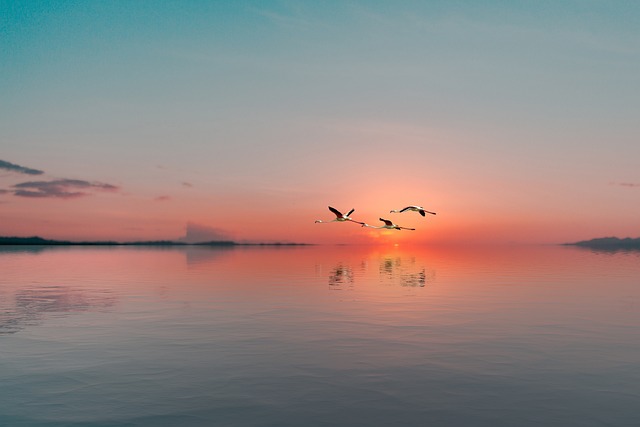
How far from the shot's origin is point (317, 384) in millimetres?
26719

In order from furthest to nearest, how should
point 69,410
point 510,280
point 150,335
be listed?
point 510,280 < point 150,335 < point 69,410

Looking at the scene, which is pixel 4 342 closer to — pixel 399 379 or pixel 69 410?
pixel 69 410

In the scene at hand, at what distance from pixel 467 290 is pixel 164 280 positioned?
155ft

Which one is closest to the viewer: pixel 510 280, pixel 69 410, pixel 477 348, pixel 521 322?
pixel 69 410

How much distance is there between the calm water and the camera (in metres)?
22.8

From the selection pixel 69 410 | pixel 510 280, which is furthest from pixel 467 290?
pixel 69 410

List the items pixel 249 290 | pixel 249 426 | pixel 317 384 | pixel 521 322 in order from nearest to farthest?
1. pixel 249 426
2. pixel 317 384
3. pixel 521 322
4. pixel 249 290

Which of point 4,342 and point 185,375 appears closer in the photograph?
point 185,375

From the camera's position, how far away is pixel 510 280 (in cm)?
8638

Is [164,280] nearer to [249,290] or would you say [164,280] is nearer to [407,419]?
[249,290]

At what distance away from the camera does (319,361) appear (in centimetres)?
3134

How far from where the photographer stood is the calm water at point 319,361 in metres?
22.8

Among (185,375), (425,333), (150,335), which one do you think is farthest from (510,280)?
(185,375)

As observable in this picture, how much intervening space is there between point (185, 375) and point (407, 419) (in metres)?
12.2
